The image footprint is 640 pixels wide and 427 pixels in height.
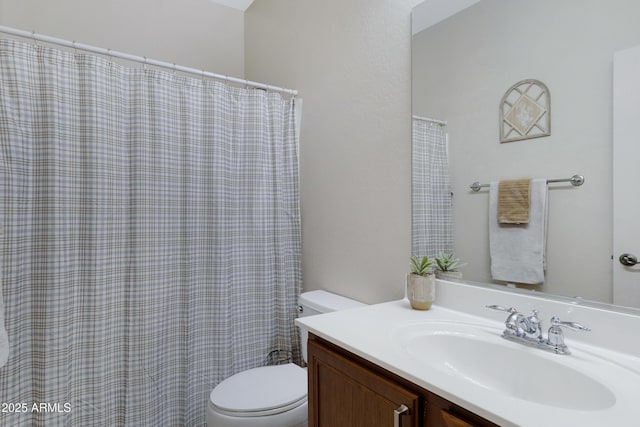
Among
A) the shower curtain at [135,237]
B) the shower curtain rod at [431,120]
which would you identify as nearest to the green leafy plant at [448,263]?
the shower curtain rod at [431,120]

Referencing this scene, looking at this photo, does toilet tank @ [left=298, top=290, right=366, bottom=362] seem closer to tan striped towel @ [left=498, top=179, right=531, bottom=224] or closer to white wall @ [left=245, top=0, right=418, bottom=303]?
white wall @ [left=245, top=0, right=418, bottom=303]

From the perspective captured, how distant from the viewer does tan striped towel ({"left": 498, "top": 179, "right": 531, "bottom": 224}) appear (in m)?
1.08

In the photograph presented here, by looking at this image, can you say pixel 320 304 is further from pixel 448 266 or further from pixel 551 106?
pixel 551 106

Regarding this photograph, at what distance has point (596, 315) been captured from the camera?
3.01 feet

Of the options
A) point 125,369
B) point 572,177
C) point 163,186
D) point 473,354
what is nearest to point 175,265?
point 163,186

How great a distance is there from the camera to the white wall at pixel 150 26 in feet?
6.50

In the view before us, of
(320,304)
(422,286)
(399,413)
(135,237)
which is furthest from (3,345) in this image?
(422,286)

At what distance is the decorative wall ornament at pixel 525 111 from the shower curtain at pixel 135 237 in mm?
1184

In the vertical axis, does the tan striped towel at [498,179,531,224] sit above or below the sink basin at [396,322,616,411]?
above

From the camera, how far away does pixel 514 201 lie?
→ 111 cm

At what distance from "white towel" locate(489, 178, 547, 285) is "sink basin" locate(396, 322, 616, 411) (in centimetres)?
20

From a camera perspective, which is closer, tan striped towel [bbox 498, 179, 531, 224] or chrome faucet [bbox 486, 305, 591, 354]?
chrome faucet [bbox 486, 305, 591, 354]

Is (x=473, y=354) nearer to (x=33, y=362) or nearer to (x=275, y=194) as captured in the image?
(x=275, y=194)

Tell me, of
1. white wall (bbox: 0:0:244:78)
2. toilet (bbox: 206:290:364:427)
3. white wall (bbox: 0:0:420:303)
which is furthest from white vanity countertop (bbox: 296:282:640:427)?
white wall (bbox: 0:0:244:78)
